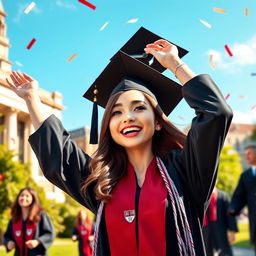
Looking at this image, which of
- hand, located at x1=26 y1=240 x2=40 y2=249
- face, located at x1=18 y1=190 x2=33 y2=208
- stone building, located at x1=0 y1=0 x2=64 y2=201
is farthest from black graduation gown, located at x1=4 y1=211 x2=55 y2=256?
stone building, located at x1=0 y1=0 x2=64 y2=201

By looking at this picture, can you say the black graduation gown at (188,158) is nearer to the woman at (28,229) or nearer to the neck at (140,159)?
the neck at (140,159)

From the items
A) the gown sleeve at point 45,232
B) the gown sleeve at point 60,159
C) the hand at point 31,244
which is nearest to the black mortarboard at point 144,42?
the gown sleeve at point 60,159

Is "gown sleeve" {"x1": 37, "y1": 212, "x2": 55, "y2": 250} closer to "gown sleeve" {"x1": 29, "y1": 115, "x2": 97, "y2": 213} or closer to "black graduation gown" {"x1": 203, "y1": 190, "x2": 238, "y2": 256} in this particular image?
"black graduation gown" {"x1": 203, "y1": 190, "x2": 238, "y2": 256}

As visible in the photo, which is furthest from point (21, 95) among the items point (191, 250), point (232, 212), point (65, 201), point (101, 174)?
point (65, 201)

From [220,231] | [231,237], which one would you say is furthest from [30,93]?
[231,237]

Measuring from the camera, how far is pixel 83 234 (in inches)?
390

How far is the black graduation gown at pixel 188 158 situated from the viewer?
80.9 inches

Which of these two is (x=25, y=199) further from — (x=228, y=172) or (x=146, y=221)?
(x=228, y=172)

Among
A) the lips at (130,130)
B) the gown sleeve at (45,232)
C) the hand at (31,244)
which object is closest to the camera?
the lips at (130,130)

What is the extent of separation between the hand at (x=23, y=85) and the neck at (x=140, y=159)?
2.50 feet

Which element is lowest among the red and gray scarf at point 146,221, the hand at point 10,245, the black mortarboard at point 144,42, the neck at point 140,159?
the hand at point 10,245

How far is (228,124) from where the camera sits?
6.80ft

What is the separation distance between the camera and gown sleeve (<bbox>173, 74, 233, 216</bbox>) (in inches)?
80.0

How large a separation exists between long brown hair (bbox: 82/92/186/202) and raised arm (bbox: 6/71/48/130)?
0.40 m
